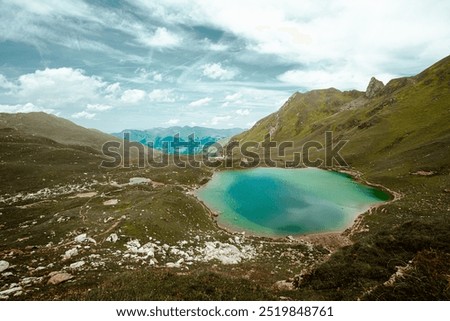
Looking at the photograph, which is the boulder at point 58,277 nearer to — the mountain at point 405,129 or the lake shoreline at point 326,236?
the lake shoreline at point 326,236

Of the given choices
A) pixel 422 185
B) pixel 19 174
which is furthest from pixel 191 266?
pixel 19 174

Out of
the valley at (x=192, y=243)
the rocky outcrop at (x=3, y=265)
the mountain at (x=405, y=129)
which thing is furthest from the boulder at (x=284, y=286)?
the mountain at (x=405, y=129)

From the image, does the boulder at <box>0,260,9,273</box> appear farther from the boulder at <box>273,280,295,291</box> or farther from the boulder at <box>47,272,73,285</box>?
the boulder at <box>273,280,295,291</box>

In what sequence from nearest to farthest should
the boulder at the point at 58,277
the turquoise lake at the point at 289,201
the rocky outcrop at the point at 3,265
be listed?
the boulder at the point at 58,277
the rocky outcrop at the point at 3,265
the turquoise lake at the point at 289,201

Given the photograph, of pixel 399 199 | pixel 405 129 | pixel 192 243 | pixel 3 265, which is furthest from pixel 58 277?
pixel 405 129

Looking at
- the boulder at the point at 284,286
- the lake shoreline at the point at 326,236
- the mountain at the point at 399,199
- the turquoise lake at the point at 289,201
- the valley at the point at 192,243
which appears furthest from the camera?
the turquoise lake at the point at 289,201

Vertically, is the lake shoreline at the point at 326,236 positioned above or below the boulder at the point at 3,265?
below
